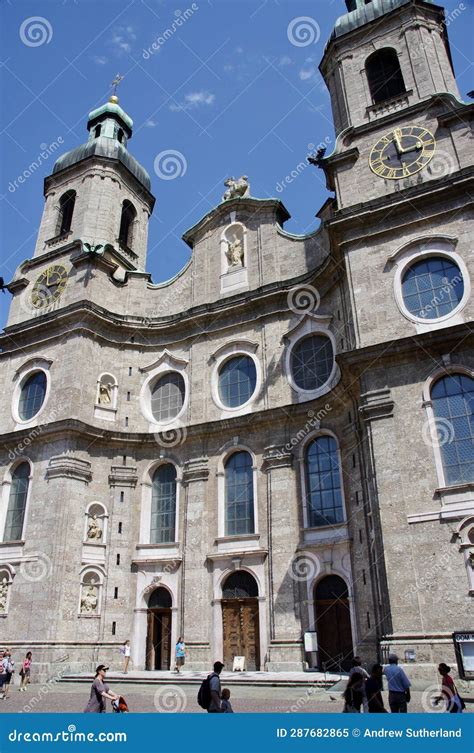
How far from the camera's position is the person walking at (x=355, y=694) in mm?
9000

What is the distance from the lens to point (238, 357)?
25.1m

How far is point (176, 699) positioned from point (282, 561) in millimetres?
6822

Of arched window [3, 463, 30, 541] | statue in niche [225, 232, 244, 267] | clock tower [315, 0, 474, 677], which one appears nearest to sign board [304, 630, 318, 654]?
clock tower [315, 0, 474, 677]

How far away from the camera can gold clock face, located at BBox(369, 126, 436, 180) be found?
776 inches

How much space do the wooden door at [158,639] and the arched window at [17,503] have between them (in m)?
6.23

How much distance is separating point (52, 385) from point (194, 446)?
6.94 metres

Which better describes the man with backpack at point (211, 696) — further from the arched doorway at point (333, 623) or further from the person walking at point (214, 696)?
the arched doorway at point (333, 623)

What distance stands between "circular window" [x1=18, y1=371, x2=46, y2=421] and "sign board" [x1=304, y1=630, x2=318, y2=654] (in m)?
14.8

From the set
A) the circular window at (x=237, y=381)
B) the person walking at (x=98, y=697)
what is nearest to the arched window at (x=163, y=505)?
the circular window at (x=237, y=381)

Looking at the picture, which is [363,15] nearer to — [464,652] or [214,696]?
[464,652]

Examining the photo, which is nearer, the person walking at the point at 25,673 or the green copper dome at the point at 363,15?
the person walking at the point at 25,673

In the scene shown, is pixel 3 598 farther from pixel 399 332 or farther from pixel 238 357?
pixel 399 332

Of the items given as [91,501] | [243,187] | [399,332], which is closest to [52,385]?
[91,501]

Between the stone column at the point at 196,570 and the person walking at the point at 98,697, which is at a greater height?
the stone column at the point at 196,570
